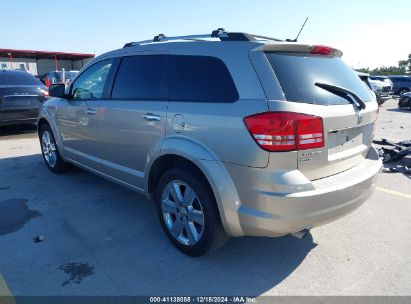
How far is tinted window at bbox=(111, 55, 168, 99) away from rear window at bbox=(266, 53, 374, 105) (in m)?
1.14

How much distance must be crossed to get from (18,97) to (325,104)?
Result: 26.6 feet

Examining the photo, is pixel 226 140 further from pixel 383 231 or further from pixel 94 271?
pixel 383 231

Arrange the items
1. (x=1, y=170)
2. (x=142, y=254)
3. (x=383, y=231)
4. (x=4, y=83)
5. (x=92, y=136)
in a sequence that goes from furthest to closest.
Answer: (x=4, y=83), (x=1, y=170), (x=92, y=136), (x=383, y=231), (x=142, y=254)

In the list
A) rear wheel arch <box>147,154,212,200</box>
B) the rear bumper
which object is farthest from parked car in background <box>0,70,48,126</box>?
the rear bumper

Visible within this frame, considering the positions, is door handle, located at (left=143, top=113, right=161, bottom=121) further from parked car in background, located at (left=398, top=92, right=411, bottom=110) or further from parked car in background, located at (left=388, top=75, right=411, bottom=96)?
parked car in background, located at (left=388, top=75, right=411, bottom=96)

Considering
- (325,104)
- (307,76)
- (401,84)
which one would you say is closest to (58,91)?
(307,76)

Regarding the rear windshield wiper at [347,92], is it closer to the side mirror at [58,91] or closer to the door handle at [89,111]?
the door handle at [89,111]

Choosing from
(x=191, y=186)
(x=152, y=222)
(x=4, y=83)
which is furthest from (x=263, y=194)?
(x=4, y=83)

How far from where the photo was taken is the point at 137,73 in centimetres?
372

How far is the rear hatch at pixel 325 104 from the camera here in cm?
257

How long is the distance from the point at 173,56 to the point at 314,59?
1264 mm

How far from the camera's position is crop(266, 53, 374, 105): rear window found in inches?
103

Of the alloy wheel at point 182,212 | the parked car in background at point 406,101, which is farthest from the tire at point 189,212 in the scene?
the parked car in background at point 406,101

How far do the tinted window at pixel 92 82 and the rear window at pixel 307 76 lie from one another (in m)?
2.24
